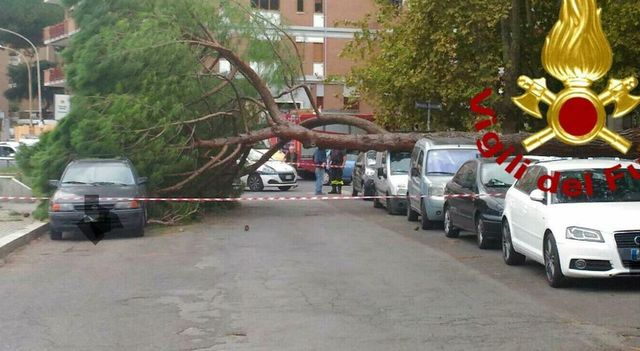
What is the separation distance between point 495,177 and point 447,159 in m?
3.62

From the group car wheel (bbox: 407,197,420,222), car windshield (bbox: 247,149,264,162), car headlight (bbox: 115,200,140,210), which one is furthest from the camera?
car windshield (bbox: 247,149,264,162)

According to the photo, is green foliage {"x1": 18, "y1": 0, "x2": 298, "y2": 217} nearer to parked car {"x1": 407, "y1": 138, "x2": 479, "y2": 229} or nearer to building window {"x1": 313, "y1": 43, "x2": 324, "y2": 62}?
parked car {"x1": 407, "y1": 138, "x2": 479, "y2": 229}

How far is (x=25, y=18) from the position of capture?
229 ft

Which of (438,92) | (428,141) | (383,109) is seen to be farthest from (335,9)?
(428,141)

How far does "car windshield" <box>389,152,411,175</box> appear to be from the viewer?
21672 mm

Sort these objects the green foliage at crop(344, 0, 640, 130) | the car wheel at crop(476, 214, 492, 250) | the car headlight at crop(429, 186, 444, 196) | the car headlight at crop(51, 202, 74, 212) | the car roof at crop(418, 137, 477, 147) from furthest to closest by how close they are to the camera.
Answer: the green foliage at crop(344, 0, 640, 130) < the car roof at crop(418, 137, 477, 147) < the car headlight at crop(429, 186, 444, 196) < the car headlight at crop(51, 202, 74, 212) < the car wheel at crop(476, 214, 492, 250)

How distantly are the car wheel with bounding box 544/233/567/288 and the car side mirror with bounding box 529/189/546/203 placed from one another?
0.54 metres

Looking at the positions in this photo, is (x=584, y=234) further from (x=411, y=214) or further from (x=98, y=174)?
(x=98, y=174)

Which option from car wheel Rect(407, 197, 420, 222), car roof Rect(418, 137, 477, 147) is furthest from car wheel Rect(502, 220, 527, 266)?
car wheel Rect(407, 197, 420, 222)

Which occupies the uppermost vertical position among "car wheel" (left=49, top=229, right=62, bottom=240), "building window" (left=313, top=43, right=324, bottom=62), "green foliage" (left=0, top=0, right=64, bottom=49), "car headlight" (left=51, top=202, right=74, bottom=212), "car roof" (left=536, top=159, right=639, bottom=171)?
"green foliage" (left=0, top=0, right=64, bottom=49)

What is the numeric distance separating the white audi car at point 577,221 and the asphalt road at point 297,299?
0.35 m

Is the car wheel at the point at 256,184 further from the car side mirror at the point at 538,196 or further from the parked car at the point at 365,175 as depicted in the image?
the car side mirror at the point at 538,196

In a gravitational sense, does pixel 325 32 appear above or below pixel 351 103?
above

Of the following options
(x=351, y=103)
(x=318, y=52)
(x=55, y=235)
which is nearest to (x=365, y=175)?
(x=351, y=103)
